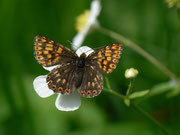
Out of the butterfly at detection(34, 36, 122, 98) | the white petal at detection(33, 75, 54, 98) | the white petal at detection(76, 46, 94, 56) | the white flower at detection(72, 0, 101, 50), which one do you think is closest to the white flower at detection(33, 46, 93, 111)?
the white petal at detection(33, 75, 54, 98)

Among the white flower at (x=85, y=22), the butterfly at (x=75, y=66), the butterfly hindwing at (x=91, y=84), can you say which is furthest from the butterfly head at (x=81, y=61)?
the white flower at (x=85, y=22)

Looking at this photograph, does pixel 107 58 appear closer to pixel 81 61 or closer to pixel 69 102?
pixel 81 61

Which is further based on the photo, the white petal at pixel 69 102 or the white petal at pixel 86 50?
the white petal at pixel 86 50

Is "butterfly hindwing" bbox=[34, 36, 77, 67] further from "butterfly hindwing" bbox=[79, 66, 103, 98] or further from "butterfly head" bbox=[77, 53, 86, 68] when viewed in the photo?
"butterfly hindwing" bbox=[79, 66, 103, 98]

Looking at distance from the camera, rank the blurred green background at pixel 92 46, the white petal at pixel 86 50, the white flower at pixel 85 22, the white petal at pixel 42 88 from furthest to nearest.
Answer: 1. the white flower at pixel 85 22
2. the blurred green background at pixel 92 46
3. the white petal at pixel 86 50
4. the white petal at pixel 42 88

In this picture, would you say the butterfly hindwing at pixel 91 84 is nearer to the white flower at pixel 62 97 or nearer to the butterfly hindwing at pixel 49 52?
the white flower at pixel 62 97

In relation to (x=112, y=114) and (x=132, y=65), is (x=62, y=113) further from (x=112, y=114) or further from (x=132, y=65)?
(x=132, y=65)

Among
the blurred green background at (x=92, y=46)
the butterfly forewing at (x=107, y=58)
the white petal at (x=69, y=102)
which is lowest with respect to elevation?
the blurred green background at (x=92, y=46)

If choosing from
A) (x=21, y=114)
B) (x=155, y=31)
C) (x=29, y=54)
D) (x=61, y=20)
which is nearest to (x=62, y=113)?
(x=21, y=114)
